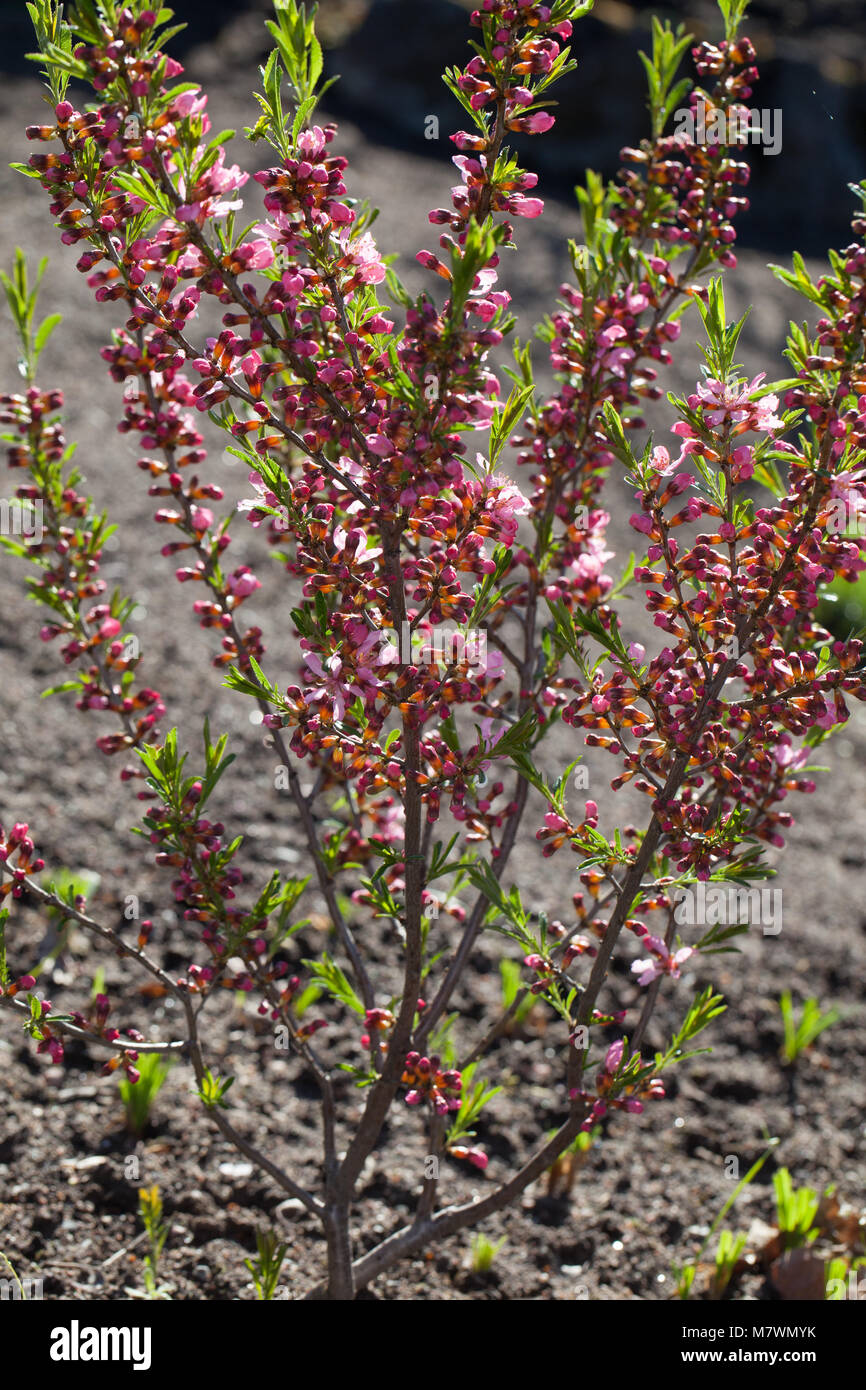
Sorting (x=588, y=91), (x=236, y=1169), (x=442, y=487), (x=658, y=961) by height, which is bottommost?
(x=236, y=1169)

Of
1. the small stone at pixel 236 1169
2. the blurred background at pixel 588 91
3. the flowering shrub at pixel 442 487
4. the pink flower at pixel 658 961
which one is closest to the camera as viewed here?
the flowering shrub at pixel 442 487

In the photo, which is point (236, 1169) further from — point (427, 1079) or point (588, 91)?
point (588, 91)

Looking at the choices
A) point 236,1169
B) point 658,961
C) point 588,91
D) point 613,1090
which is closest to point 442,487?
point 658,961

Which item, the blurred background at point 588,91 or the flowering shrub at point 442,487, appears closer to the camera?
the flowering shrub at point 442,487

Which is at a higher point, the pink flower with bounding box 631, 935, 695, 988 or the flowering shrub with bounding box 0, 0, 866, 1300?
the flowering shrub with bounding box 0, 0, 866, 1300

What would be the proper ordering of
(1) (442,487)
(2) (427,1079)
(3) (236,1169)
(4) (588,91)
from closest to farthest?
(1) (442,487)
(2) (427,1079)
(3) (236,1169)
(4) (588,91)

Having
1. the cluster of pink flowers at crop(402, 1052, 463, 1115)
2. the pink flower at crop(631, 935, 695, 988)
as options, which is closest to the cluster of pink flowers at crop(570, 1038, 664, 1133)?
the pink flower at crop(631, 935, 695, 988)

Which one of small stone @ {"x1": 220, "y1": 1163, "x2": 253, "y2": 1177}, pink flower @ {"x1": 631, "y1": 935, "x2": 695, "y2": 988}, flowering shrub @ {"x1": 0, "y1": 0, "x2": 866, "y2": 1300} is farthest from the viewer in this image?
small stone @ {"x1": 220, "y1": 1163, "x2": 253, "y2": 1177}

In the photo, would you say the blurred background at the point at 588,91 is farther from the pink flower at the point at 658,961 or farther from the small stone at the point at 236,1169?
the pink flower at the point at 658,961

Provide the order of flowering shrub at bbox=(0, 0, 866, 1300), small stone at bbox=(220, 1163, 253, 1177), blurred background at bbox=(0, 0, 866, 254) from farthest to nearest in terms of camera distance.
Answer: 1. blurred background at bbox=(0, 0, 866, 254)
2. small stone at bbox=(220, 1163, 253, 1177)
3. flowering shrub at bbox=(0, 0, 866, 1300)

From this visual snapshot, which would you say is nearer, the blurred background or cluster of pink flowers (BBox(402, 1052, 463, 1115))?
cluster of pink flowers (BBox(402, 1052, 463, 1115))

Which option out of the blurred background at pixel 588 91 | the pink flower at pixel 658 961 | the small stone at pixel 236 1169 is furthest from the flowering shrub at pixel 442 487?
the blurred background at pixel 588 91

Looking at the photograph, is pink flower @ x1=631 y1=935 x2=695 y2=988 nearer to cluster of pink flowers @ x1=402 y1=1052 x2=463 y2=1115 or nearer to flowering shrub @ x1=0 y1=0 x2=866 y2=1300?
flowering shrub @ x1=0 y1=0 x2=866 y2=1300
